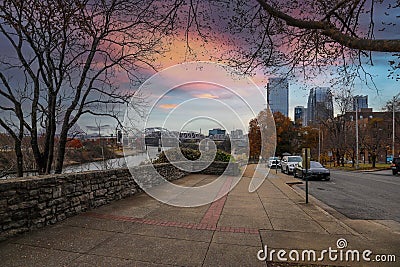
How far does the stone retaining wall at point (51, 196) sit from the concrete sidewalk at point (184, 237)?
21cm

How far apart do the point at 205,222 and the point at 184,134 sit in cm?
985

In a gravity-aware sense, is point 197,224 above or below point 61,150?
below

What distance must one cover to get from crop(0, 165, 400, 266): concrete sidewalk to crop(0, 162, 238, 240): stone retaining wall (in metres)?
0.21

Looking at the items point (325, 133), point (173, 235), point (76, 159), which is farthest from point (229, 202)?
point (325, 133)

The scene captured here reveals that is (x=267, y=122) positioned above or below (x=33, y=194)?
above

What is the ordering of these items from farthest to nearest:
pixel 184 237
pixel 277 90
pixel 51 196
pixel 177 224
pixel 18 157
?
pixel 277 90 → pixel 18 157 → pixel 177 224 → pixel 51 196 → pixel 184 237

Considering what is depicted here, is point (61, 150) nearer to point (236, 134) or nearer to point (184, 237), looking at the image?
point (184, 237)

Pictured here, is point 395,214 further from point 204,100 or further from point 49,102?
point 49,102

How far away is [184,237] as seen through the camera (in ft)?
20.0

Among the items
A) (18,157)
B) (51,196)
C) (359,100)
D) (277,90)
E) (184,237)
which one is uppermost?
(359,100)

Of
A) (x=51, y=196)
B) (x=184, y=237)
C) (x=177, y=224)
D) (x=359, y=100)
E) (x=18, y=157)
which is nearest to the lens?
(x=184, y=237)

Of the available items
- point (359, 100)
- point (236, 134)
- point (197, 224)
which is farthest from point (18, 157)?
point (359, 100)

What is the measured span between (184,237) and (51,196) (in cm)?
266

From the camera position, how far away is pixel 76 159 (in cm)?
1156
